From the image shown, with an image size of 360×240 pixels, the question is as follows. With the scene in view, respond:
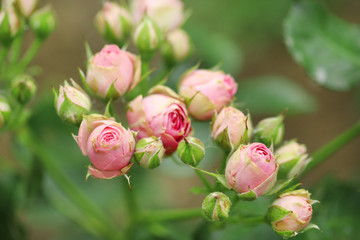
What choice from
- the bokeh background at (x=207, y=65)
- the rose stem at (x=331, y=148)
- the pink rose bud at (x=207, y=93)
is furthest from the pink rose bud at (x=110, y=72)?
the bokeh background at (x=207, y=65)

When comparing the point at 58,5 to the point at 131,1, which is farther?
the point at 58,5

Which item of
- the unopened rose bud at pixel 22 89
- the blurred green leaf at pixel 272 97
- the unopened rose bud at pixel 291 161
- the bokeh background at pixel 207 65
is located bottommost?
the bokeh background at pixel 207 65

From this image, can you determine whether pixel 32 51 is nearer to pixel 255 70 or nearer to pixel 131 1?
pixel 131 1

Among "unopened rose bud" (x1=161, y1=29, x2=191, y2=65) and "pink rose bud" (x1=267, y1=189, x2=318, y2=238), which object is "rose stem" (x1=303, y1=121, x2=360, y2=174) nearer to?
"pink rose bud" (x1=267, y1=189, x2=318, y2=238)

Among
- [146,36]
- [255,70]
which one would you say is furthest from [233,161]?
[255,70]

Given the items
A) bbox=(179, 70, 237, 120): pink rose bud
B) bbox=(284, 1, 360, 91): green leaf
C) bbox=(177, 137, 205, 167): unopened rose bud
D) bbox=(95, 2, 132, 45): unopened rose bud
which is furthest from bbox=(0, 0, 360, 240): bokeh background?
bbox=(177, 137, 205, 167): unopened rose bud

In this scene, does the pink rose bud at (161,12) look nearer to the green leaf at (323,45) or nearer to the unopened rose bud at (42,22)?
the unopened rose bud at (42,22)
